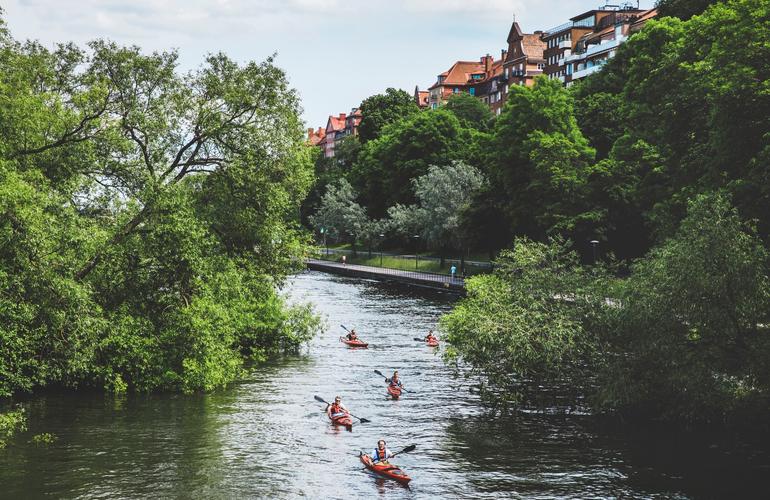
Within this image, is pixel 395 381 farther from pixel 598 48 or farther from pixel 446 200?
pixel 598 48

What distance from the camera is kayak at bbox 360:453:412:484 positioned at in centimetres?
2656

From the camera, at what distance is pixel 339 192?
445 feet

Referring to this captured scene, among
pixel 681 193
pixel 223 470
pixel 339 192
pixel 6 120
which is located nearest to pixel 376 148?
pixel 339 192

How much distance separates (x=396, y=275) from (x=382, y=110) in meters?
62.6

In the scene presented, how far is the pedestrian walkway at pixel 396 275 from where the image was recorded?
88062 millimetres

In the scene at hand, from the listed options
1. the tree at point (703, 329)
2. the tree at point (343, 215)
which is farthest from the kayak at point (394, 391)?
the tree at point (343, 215)

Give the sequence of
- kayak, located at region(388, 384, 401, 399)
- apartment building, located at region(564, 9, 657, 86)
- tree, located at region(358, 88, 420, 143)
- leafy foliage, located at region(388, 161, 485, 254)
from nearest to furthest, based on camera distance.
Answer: kayak, located at region(388, 384, 401, 399)
leafy foliage, located at region(388, 161, 485, 254)
apartment building, located at region(564, 9, 657, 86)
tree, located at region(358, 88, 420, 143)

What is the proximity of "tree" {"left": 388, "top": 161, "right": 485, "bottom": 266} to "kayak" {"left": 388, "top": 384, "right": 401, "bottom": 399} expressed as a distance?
53862mm

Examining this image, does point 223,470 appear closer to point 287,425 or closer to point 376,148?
point 287,425

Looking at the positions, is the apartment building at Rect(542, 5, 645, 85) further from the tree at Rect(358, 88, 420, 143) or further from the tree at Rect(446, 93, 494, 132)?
the tree at Rect(358, 88, 420, 143)

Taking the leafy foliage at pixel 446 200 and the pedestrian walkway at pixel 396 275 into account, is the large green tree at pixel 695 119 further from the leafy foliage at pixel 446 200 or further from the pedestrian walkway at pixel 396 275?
the leafy foliage at pixel 446 200

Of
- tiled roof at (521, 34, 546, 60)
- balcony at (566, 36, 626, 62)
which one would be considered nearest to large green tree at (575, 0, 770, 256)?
balcony at (566, 36, 626, 62)

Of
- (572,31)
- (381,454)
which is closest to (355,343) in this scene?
(381,454)

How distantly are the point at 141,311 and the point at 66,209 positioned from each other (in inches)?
212
